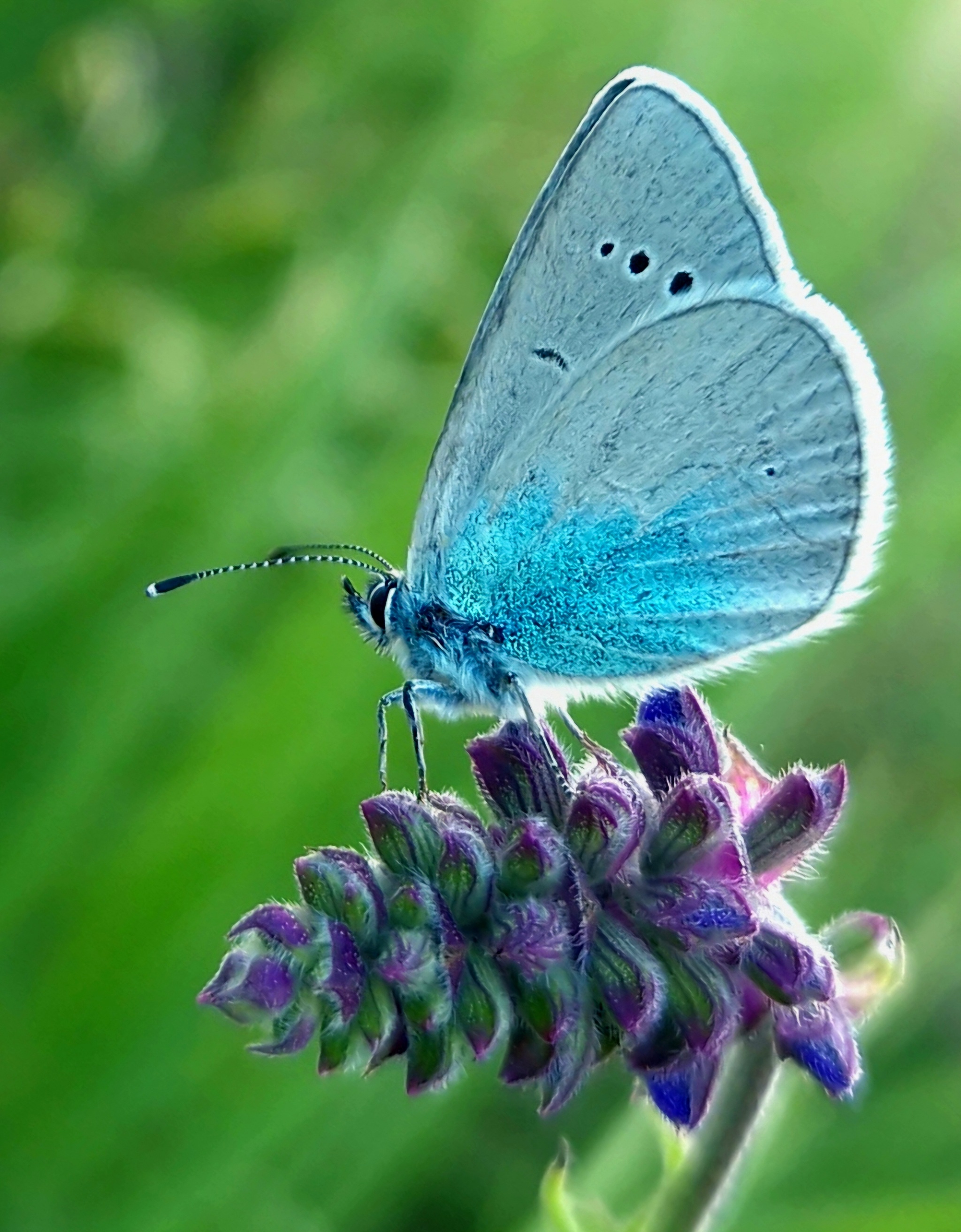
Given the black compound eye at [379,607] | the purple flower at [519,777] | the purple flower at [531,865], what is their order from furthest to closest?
1. the black compound eye at [379,607]
2. the purple flower at [519,777]
3. the purple flower at [531,865]

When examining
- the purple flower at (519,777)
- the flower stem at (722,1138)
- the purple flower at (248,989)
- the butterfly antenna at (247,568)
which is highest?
the butterfly antenna at (247,568)

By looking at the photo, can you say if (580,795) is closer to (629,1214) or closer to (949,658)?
(629,1214)

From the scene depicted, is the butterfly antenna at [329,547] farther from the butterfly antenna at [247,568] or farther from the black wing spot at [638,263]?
the black wing spot at [638,263]

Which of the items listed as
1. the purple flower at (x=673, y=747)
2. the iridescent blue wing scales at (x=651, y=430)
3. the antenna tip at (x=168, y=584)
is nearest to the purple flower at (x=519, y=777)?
the purple flower at (x=673, y=747)

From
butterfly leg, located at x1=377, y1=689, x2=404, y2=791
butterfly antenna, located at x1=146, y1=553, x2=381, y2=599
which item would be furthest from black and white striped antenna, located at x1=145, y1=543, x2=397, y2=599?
butterfly leg, located at x1=377, y1=689, x2=404, y2=791

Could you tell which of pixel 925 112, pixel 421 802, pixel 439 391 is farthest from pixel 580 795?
pixel 925 112

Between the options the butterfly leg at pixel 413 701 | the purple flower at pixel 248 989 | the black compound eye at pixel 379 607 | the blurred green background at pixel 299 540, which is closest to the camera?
the purple flower at pixel 248 989

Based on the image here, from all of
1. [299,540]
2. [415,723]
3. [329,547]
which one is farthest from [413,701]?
[299,540]
